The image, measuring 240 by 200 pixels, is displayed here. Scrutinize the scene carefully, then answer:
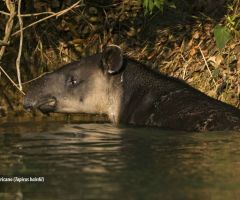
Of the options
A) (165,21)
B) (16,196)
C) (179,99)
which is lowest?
(16,196)

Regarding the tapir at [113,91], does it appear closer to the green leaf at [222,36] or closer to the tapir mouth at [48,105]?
the tapir mouth at [48,105]

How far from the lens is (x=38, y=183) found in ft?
19.9

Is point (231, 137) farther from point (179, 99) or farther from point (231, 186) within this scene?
point (231, 186)

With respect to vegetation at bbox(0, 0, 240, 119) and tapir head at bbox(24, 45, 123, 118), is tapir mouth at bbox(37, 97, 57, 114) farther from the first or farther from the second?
vegetation at bbox(0, 0, 240, 119)

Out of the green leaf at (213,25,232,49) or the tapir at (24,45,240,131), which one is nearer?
the tapir at (24,45,240,131)

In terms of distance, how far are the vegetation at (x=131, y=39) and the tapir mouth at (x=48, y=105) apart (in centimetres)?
109

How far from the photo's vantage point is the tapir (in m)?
10.1

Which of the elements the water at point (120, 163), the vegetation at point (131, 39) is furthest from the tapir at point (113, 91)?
the vegetation at point (131, 39)

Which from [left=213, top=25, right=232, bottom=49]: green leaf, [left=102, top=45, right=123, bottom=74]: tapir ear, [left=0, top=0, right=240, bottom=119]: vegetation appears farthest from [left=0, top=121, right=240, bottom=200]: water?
[left=0, top=0, right=240, bottom=119]: vegetation

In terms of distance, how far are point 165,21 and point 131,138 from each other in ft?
14.1

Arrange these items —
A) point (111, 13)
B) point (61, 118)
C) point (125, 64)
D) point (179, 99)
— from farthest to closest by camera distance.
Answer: point (111, 13) → point (61, 118) → point (125, 64) → point (179, 99)

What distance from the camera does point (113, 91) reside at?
417 inches

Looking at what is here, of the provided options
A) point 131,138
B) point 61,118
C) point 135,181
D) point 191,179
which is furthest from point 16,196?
point 61,118

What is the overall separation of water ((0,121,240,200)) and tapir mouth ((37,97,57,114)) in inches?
27.4
